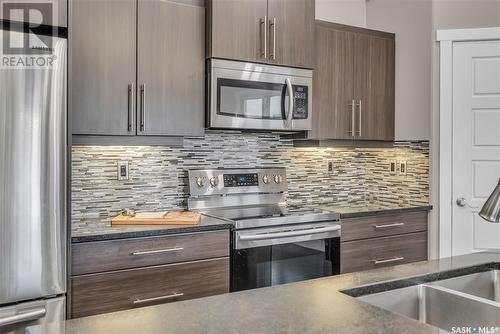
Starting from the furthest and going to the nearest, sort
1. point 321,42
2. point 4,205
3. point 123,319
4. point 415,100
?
1. point 415,100
2. point 321,42
3. point 4,205
4. point 123,319

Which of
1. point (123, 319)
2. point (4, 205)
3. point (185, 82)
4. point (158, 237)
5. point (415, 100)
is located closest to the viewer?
point (123, 319)

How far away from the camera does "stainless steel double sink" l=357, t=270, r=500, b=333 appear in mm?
1304

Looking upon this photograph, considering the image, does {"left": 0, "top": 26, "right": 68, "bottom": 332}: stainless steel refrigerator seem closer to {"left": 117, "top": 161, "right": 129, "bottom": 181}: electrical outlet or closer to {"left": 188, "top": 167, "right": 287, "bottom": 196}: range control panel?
{"left": 117, "top": 161, "right": 129, "bottom": 181}: electrical outlet

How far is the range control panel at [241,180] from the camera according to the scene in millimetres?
3146

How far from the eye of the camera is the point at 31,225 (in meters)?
1.92

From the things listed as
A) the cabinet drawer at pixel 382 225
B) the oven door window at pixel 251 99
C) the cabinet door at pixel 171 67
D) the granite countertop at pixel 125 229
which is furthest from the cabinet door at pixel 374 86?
the granite countertop at pixel 125 229

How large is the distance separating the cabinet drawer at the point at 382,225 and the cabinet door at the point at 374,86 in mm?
627

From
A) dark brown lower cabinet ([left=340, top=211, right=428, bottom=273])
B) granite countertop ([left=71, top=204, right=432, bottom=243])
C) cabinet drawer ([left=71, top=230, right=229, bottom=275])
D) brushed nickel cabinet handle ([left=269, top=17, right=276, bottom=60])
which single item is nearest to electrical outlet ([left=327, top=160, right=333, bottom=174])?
dark brown lower cabinet ([left=340, top=211, right=428, bottom=273])

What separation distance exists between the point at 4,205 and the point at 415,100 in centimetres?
284

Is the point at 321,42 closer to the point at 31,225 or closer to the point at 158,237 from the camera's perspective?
the point at 158,237

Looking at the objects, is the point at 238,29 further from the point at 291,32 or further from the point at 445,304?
the point at 445,304

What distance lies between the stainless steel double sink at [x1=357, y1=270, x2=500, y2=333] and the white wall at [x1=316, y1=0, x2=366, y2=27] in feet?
8.54

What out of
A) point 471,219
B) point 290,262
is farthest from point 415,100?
point 290,262

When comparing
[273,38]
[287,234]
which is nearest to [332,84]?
[273,38]
